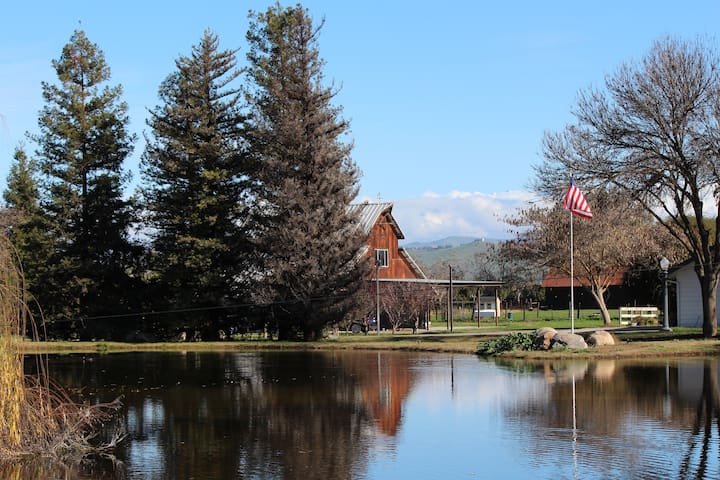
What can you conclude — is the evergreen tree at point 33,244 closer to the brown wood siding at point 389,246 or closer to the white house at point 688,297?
the brown wood siding at point 389,246

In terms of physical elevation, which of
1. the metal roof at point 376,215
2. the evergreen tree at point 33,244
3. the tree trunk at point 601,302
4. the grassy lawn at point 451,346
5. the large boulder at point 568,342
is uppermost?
the metal roof at point 376,215

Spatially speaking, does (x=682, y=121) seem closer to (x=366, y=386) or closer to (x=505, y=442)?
(x=366, y=386)

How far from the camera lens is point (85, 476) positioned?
11094mm

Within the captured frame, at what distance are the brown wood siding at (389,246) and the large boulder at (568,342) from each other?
28.5 metres

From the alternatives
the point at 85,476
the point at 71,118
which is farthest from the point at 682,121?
the point at 71,118

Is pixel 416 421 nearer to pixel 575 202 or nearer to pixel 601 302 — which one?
pixel 575 202

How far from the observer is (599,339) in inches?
1137

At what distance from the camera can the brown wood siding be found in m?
56.8

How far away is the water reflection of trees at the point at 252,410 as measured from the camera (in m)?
11.8

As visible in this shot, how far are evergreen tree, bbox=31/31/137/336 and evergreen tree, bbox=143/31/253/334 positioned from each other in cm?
193

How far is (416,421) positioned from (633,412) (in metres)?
3.83

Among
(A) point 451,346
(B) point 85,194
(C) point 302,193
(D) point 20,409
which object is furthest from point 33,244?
(D) point 20,409

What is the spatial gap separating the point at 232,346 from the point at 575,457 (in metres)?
29.1

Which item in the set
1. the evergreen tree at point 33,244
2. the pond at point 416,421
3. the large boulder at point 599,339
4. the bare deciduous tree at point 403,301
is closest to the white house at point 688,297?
the bare deciduous tree at point 403,301
